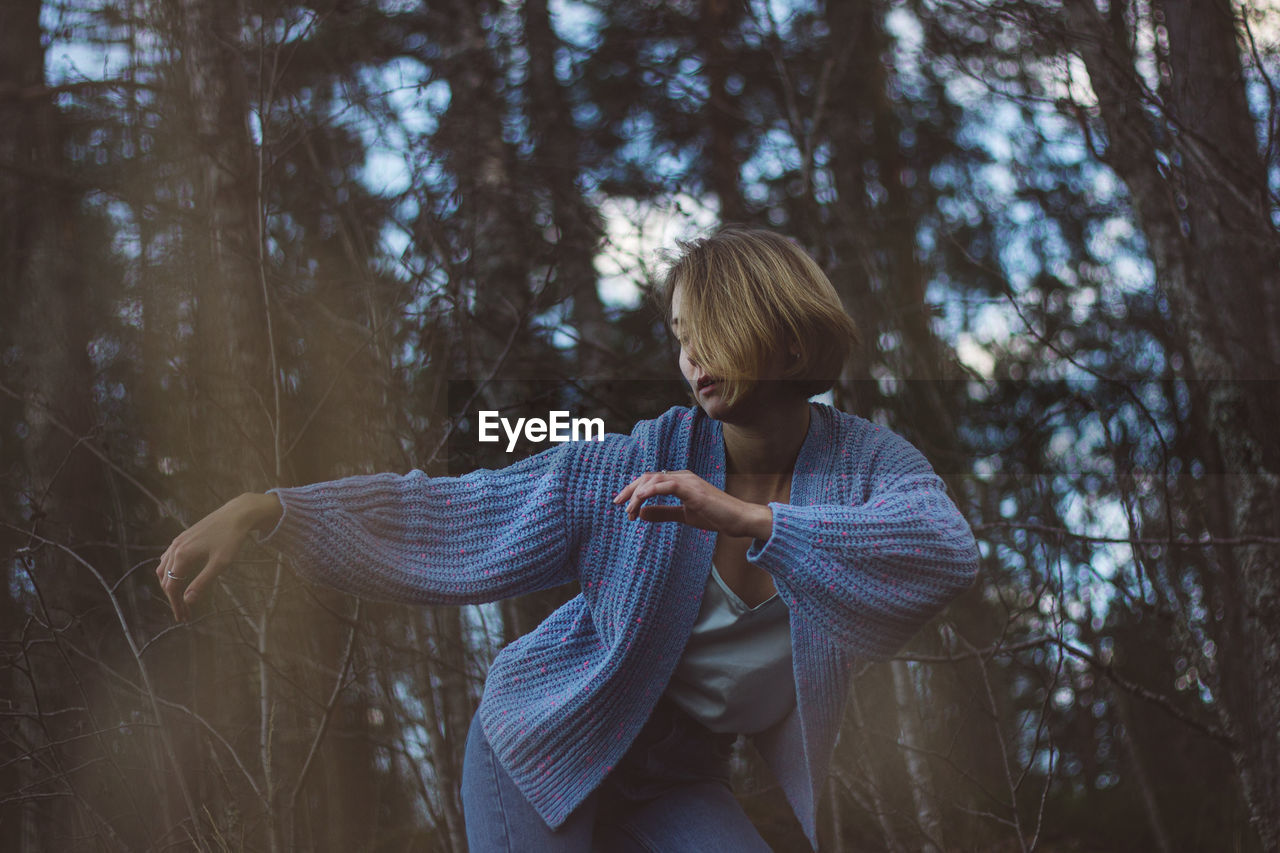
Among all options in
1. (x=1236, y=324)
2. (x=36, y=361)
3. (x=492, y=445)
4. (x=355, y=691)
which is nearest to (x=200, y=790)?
(x=355, y=691)

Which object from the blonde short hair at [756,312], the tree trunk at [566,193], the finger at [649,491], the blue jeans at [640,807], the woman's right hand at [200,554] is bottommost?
the blue jeans at [640,807]

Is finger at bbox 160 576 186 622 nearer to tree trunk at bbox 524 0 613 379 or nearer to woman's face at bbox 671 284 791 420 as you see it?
woman's face at bbox 671 284 791 420

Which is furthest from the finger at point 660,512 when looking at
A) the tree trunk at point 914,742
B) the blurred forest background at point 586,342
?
the tree trunk at point 914,742

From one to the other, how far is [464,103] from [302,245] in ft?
2.96

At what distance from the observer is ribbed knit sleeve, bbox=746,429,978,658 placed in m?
1.34

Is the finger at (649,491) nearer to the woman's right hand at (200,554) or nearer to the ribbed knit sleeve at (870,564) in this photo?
the ribbed knit sleeve at (870,564)

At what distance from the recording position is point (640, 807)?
1620 mm

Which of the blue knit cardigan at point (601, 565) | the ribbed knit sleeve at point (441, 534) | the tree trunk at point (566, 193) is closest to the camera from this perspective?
the blue knit cardigan at point (601, 565)

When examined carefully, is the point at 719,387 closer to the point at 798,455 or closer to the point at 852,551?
the point at 798,455

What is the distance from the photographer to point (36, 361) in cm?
367

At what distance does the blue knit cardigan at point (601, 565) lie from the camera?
1.44 metres

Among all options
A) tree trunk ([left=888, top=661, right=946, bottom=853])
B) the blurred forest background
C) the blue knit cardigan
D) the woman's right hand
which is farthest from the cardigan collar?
tree trunk ([left=888, top=661, right=946, bottom=853])

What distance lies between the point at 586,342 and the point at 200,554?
2.24 metres

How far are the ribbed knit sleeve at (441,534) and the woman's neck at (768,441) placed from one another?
27 centimetres
